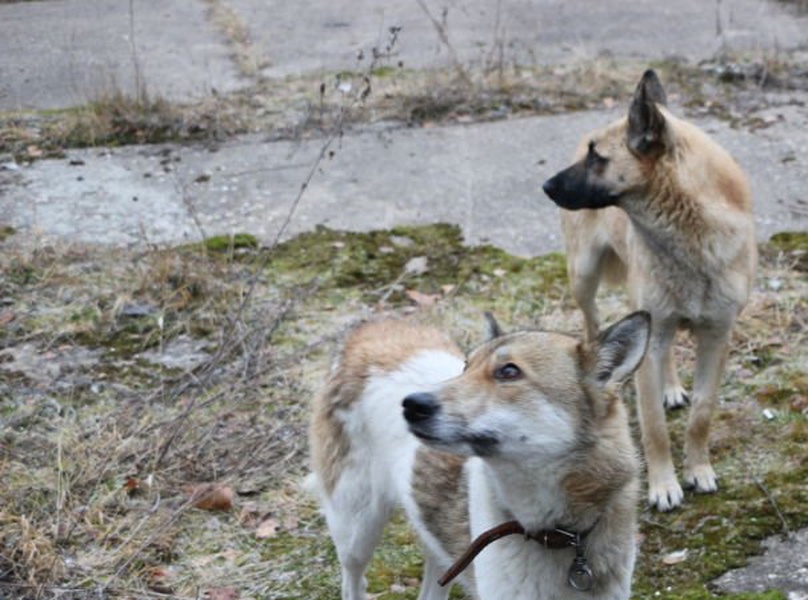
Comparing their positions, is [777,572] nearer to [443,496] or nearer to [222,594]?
[443,496]

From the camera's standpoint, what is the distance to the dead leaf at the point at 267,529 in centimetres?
518

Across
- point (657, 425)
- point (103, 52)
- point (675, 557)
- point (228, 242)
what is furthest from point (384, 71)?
point (675, 557)

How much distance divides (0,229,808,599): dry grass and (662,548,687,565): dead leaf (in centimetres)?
5

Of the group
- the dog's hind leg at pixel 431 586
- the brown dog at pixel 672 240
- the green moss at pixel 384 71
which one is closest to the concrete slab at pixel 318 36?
the green moss at pixel 384 71

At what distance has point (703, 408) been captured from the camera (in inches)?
212

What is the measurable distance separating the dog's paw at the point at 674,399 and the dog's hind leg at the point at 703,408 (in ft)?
2.20

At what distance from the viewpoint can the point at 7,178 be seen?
27.9 feet

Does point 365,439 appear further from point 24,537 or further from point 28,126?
point 28,126

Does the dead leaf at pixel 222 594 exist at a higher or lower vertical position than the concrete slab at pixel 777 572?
lower

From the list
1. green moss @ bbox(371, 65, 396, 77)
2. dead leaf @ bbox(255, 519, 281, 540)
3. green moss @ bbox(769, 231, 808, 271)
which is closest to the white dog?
dead leaf @ bbox(255, 519, 281, 540)

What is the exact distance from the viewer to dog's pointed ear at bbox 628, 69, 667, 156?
5219mm

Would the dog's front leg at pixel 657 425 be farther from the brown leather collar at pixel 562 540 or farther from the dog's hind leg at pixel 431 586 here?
the brown leather collar at pixel 562 540

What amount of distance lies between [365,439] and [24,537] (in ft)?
4.62

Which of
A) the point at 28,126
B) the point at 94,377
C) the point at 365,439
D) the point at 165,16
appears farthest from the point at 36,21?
the point at 365,439
